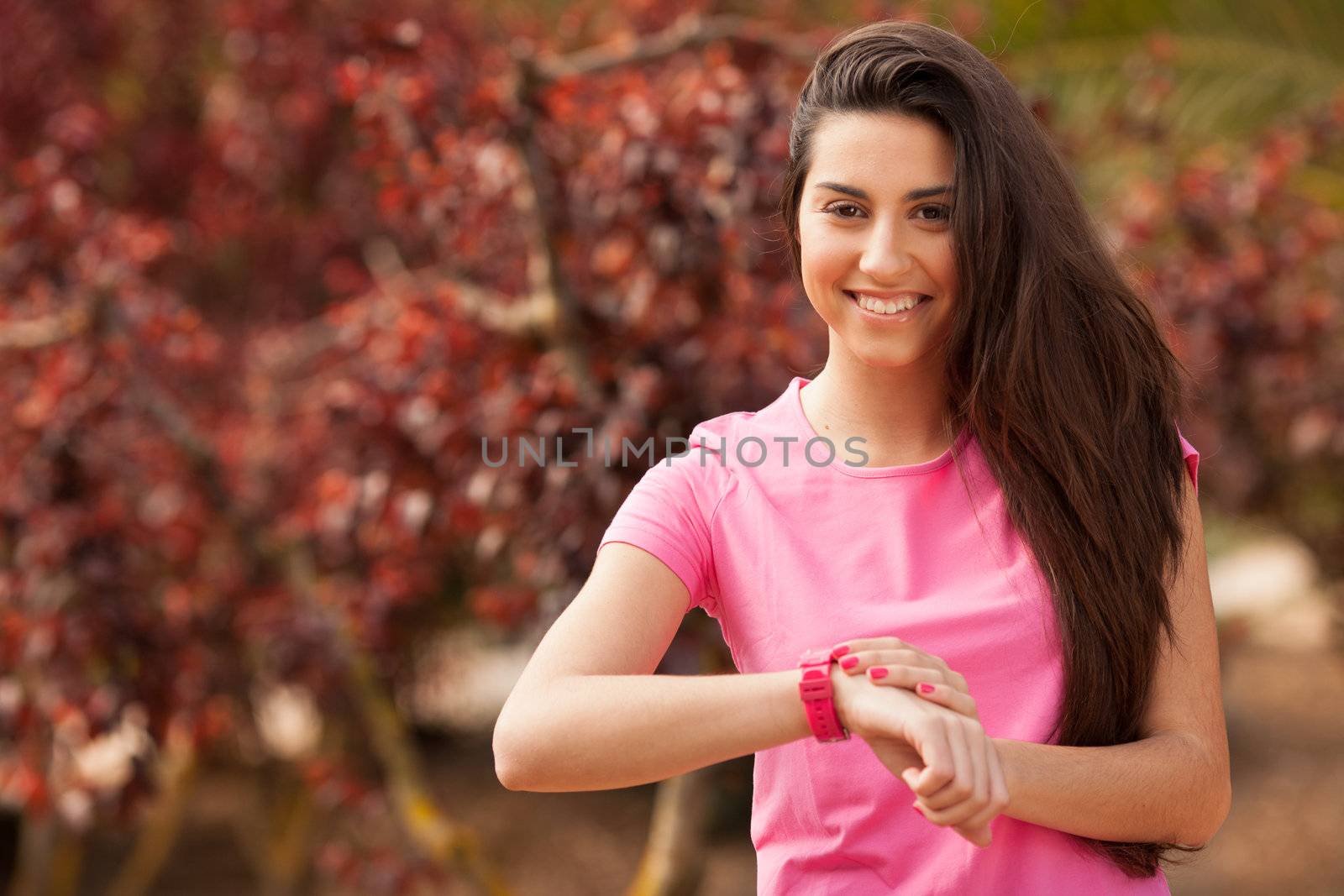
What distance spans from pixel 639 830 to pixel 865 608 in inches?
203

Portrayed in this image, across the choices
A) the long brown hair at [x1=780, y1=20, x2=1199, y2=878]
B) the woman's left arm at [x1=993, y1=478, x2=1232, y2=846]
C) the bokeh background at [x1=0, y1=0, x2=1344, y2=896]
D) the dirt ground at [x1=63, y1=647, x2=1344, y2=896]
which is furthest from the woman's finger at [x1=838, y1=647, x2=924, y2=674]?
the dirt ground at [x1=63, y1=647, x2=1344, y2=896]

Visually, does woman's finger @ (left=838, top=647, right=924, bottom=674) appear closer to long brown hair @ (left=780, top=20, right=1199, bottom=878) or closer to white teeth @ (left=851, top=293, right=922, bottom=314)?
long brown hair @ (left=780, top=20, right=1199, bottom=878)

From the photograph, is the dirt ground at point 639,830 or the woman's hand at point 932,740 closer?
the woman's hand at point 932,740

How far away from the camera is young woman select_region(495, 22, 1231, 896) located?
1376mm

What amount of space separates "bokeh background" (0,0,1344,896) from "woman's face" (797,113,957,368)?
510 millimetres

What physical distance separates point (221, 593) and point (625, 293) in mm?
1689

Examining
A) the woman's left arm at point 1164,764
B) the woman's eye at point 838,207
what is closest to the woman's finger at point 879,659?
the woman's left arm at point 1164,764

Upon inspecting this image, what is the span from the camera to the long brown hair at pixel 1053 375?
1391 mm

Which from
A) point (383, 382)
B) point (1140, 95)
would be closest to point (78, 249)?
point (383, 382)

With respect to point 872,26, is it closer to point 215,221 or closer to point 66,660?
point 66,660

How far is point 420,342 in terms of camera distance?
2.98 m

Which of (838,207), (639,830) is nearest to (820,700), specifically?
(838,207)

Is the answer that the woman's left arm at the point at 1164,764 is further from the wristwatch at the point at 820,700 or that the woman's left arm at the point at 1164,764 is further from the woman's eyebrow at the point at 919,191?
the woman's eyebrow at the point at 919,191

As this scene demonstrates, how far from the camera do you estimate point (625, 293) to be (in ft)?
9.50
